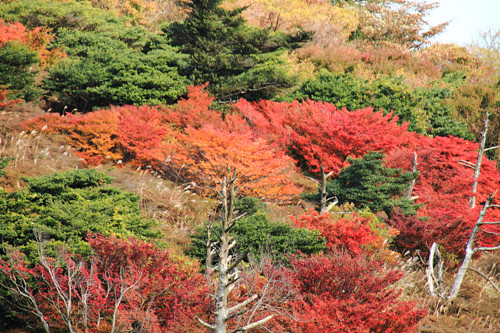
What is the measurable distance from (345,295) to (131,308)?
258cm

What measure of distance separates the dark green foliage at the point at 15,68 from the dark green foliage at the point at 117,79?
2.34 feet

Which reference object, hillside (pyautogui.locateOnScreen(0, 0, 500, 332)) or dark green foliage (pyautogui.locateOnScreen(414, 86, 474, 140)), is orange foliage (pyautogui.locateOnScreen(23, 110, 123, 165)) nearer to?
hillside (pyautogui.locateOnScreen(0, 0, 500, 332))

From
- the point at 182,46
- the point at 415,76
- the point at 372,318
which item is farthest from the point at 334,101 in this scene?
the point at 372,318

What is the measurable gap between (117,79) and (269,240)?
8022 mm

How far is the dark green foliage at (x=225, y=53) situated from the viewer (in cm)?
1367

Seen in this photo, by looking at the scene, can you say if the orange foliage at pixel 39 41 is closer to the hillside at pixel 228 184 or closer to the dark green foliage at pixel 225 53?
the hillside at pixel 228 184

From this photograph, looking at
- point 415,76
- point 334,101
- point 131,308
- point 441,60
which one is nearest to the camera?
point 131,308

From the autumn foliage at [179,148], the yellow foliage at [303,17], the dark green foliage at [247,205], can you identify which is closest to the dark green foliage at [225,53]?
the autumn foliage at [179,148]

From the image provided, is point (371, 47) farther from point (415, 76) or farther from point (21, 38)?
point (21, 38)

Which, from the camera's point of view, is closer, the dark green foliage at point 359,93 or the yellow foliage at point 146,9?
the dark green foliage at point 359,93

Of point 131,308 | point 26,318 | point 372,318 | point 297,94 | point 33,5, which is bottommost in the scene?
point 26,318

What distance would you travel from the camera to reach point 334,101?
49.5ft

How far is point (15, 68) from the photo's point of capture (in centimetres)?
1157

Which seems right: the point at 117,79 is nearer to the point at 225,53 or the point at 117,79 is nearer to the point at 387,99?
the point at 225,53
